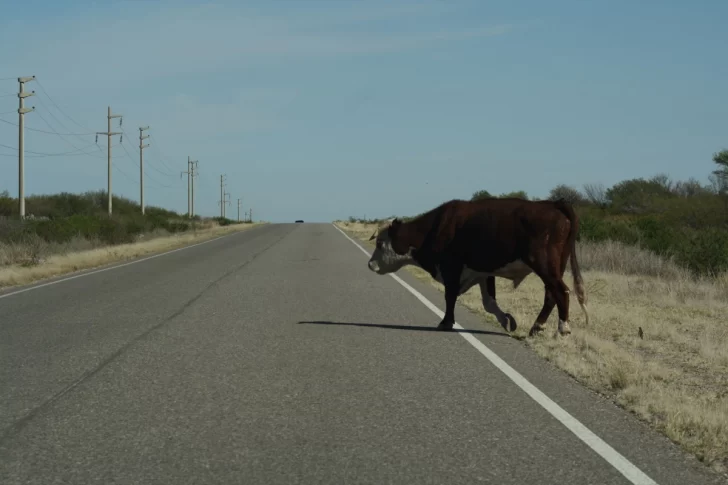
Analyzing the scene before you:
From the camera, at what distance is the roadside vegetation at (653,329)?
21.5 feet

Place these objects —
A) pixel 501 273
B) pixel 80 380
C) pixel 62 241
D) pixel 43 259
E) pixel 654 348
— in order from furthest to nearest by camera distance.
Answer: pixel 62 241 → pixel 43 259 → pixel 501 273 → pixel 654 348 → pixel 80 380

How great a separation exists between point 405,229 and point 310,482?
6.70 meters

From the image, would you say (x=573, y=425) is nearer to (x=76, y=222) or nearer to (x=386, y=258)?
(x=386, y=258)

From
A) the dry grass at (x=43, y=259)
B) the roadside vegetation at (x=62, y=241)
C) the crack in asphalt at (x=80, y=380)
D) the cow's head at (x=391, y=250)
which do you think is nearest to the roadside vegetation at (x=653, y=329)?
the cow's head at (x=391, y=250)

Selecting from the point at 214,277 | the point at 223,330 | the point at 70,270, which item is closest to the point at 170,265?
the point at 70,270

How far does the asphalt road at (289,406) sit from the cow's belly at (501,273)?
2.28 ft

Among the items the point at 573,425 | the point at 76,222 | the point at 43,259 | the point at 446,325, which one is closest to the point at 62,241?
the point at 76,222

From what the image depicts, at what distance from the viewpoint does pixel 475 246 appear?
34.1 ft

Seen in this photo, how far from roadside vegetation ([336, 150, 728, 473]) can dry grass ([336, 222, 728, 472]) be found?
0.4 inches

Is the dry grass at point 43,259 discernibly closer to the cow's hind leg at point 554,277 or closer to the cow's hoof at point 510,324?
the cow's hoof at point 510,324

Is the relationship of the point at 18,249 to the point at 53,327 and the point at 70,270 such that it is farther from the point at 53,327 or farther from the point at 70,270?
the point at 53,327

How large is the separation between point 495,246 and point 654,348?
7.17 ft

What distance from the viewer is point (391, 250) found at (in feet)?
37.3

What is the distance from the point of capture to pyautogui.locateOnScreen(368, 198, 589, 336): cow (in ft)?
32.7
